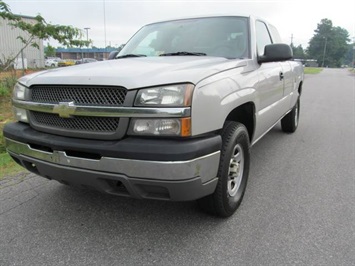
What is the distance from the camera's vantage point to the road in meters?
2.45

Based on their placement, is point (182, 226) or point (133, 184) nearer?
point (133, 184)

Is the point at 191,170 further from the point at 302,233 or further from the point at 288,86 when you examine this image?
the point at 288,86

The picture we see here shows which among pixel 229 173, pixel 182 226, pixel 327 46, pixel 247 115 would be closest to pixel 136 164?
pixel 182 226

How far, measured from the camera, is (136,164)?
2.23m

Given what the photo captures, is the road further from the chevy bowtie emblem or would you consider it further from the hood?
the hood

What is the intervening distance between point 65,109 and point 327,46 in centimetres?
12759

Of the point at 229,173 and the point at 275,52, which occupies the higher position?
the point at 275,52

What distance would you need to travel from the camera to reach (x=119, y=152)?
2.26 meters

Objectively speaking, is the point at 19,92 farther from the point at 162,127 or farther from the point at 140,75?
the point at 162,127

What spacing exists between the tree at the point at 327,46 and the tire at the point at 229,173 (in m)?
121

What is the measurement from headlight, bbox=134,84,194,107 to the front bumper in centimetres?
26

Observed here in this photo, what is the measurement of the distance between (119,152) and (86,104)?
0.47 meters

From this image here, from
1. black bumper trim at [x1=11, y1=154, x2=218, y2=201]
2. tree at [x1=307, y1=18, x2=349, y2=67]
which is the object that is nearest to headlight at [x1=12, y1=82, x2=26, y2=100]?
black bumper trim at [x1=11, y1=154, x2=218, y2=201]

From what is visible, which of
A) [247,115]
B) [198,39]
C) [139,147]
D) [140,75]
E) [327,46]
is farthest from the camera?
[327,46]
